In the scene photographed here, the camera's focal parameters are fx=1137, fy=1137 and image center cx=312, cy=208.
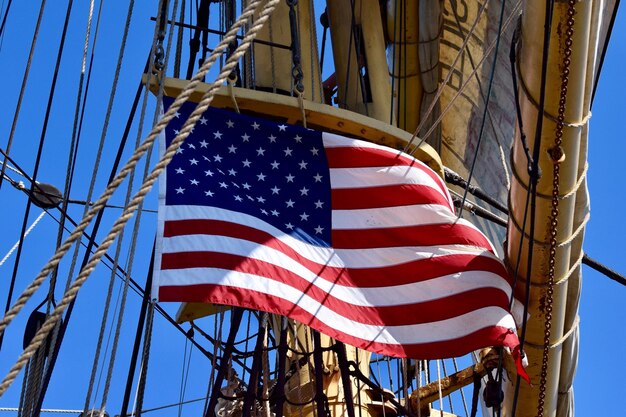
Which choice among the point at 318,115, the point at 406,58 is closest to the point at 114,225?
the point at 318,115

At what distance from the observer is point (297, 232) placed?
5.70 metres

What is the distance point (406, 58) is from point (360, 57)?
1.72 metres

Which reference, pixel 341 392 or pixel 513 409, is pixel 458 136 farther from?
pixel 513 409

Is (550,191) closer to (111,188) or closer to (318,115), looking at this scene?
(318,115)

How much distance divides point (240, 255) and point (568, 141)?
1621mm

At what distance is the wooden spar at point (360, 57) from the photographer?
8.93 metres

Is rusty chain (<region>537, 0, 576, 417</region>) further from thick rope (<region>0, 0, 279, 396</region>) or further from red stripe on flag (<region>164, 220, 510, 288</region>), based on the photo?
thick rope (<region>0, 0, 279, 396</region>)

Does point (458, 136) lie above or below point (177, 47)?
above

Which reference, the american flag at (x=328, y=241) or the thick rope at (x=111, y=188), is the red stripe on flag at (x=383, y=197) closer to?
the american flag at (x=328, y=241)

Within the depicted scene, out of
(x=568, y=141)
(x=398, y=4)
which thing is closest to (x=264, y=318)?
(x=568, y=141)

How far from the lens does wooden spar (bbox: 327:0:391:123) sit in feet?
29.3

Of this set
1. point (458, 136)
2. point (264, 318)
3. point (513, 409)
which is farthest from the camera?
point (458, 136)

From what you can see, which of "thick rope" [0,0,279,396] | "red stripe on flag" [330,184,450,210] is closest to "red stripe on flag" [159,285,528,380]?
"red stripe on flag" [330,184,450,210]

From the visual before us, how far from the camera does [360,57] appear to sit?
30.4 ft
